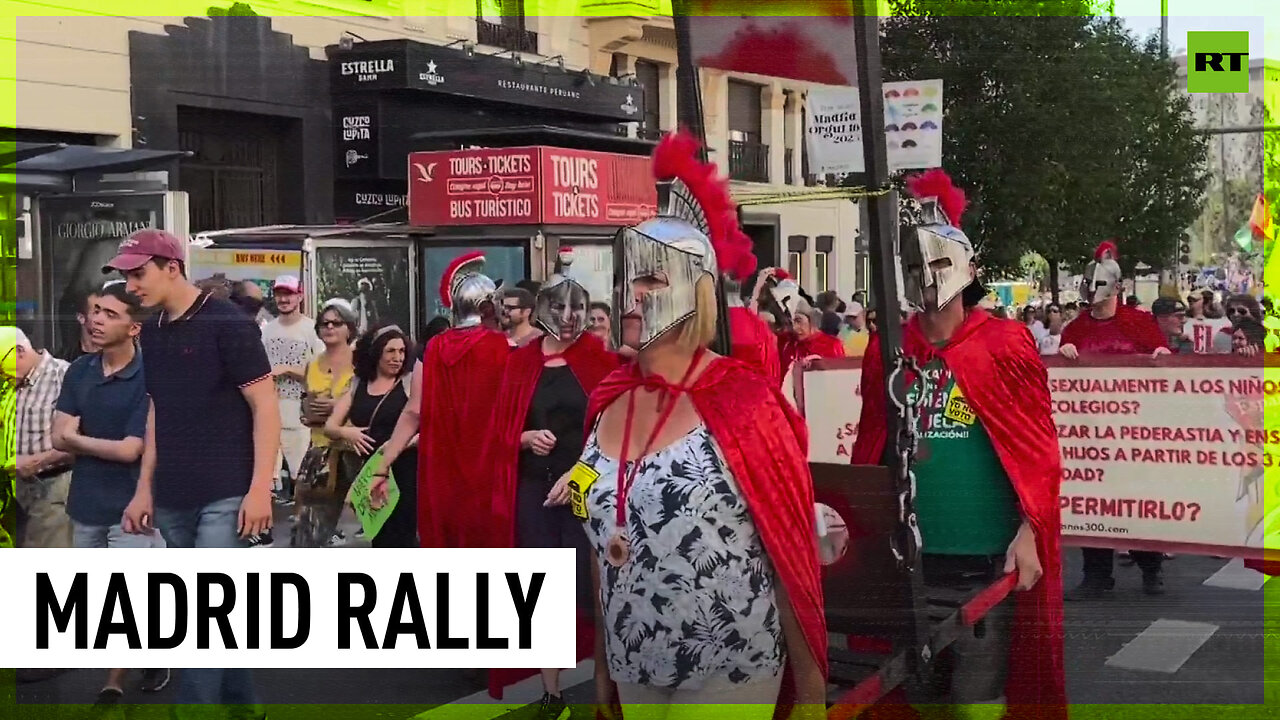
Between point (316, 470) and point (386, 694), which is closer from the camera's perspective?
point (386, 694)

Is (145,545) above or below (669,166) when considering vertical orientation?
below

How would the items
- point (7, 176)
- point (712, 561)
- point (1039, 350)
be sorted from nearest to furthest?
point (712, 561) < point (7, 176) < point (1039, 350)

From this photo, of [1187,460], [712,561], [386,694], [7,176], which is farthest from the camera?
[1187,460]

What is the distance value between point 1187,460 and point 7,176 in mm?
2647

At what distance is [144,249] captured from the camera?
274 centimetres

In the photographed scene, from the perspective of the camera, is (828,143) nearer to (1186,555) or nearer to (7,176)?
(7,176)

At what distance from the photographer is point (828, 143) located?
2.59m

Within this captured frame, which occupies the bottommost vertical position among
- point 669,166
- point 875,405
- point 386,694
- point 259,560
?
point 386,694

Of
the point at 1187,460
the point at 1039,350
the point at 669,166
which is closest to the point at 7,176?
the point at 669,166

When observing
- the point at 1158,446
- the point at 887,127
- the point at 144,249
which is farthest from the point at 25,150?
the point at 1158,446

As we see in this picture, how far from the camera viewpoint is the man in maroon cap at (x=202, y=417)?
111 inches

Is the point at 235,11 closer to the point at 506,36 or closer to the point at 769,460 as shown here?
the point at 506,36

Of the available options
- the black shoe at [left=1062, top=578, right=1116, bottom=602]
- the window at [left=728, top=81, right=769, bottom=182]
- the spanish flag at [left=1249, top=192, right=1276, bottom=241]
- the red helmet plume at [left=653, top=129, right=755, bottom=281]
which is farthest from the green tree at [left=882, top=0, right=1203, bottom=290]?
the black shoe at [left=1062, top=578, right=1116, bottom=602]

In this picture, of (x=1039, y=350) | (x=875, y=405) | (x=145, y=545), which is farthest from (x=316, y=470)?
(x=1039, y=350)
